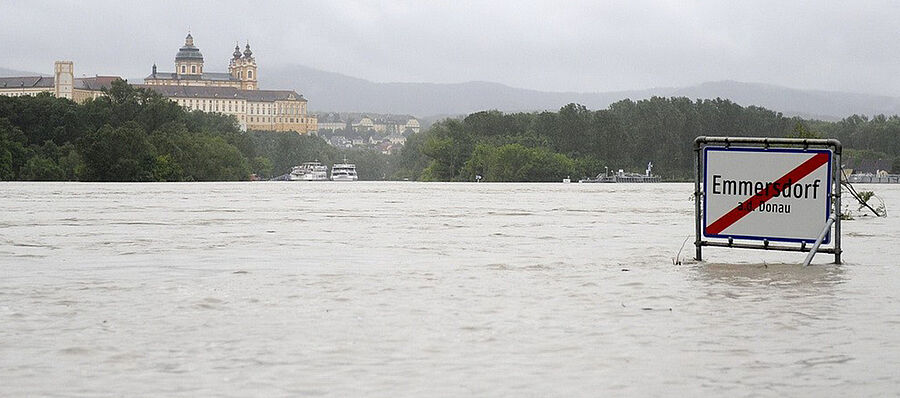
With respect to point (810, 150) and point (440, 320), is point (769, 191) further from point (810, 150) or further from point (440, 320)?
point (440, 320)

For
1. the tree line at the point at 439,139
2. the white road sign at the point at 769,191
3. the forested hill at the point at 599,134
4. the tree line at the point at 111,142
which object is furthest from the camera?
the forested hill at the point at 599,134

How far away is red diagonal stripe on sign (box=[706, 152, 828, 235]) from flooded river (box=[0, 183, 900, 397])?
0.49 metres

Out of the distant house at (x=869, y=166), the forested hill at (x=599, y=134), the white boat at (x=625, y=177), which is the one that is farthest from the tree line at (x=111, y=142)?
the distant house at (x=869, y=166)

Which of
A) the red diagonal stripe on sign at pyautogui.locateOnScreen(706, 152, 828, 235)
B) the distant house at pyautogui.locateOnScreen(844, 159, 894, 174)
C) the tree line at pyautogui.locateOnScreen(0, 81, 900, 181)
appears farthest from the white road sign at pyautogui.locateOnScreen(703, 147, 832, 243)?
the distant house at pyautogui.locateOnScreen(844, 159, 894, 174)

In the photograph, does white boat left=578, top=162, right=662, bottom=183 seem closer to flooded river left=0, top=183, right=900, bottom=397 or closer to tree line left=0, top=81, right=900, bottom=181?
tree line left=0, top=81, right=900, bottom=181

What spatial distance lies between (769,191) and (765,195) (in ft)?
0.23

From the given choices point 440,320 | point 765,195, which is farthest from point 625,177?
point 440,320

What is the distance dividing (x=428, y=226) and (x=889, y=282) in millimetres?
13417

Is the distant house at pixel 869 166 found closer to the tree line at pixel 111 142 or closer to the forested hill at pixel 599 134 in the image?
the forested hill at pixel 599 134

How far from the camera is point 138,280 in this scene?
44.1 feet

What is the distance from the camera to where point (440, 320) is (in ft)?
33.3

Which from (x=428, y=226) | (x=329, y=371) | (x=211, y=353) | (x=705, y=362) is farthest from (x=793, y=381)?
(x=428, y=226)

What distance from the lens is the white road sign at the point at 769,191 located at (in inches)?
608

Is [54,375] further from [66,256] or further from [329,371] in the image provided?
[66,256]
